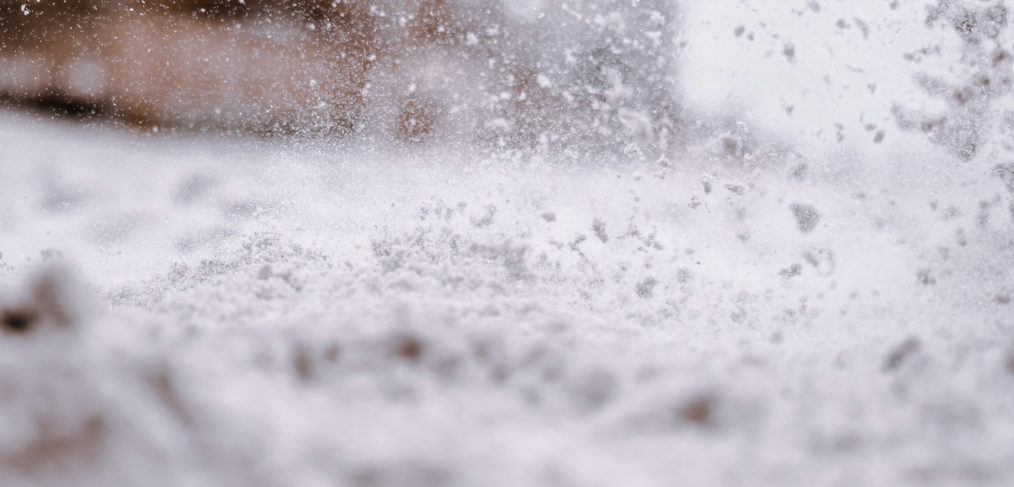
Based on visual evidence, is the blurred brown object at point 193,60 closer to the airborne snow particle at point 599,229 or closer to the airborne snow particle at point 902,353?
the airborne snow particle at point 599,229

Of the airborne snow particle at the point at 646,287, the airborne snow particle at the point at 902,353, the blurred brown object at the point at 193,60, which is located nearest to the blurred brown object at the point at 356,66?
the blurred brown object at the point at 193,60

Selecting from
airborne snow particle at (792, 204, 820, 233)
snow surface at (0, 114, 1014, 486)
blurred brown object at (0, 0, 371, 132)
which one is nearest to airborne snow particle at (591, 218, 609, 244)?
snow surface at (0, 114, 1014, 486)

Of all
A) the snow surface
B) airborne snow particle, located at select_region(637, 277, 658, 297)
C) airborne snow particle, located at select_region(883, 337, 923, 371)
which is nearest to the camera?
the snow surface

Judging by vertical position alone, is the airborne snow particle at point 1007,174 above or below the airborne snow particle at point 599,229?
above

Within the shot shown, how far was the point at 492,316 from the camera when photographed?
0.63 metres

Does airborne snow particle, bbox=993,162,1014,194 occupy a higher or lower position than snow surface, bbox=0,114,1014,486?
higher

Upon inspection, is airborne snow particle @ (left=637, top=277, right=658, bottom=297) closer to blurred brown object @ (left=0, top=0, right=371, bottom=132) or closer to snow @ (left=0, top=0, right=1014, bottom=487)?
snow @ (left=0, top=0, right=1014, bottom=487)

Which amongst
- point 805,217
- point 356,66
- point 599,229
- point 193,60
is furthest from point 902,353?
point 193,60

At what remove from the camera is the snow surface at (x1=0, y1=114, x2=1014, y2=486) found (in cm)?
47

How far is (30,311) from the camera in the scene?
1.79 feet

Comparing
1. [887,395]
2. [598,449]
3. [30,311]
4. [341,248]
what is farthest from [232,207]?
[887,395]

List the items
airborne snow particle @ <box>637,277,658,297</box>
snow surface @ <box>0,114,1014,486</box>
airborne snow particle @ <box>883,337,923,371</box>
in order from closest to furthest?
1. snow surface @ <box>0,114,1014,486</box>
2. airborne snow particle @ <box>883,337,923,371</box>
3. airborne snow particle @ <box>637,277,658,297</box>

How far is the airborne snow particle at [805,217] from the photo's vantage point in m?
0.69

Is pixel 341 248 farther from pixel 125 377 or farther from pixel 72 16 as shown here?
pixel 72 16
